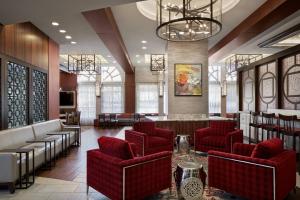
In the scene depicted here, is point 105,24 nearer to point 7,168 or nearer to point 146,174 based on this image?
point 7,168

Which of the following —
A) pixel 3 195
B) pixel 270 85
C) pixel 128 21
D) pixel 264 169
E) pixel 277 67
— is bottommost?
pixel 3 195

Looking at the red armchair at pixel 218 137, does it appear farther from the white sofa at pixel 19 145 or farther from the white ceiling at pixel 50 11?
the white ceiling at pixel 50 11

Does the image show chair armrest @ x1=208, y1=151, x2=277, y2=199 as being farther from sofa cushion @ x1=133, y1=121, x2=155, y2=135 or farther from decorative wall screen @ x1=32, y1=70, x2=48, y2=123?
decorative wall screen @ x1=32, y1=70, x2=48, y2=123

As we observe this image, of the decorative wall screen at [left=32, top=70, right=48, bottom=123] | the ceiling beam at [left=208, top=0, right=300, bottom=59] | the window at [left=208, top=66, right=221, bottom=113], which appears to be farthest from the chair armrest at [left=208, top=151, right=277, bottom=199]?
the window at [left=208, top=66, right=221, bottom=113]

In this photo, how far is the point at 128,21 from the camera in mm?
6223

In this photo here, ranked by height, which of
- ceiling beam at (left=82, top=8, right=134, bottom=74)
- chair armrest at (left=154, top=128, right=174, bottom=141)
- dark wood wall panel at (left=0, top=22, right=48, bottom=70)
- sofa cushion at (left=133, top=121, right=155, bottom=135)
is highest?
ceiling beam at (left=82, top=8, right=134, bottom=74)

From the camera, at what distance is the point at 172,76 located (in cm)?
791

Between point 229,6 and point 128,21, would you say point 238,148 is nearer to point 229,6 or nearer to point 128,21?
point 229,6

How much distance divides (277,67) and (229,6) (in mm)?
2891

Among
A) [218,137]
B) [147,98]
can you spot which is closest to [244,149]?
[218,137]

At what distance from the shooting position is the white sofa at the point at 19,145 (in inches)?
143

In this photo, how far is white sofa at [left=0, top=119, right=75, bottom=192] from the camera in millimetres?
3629

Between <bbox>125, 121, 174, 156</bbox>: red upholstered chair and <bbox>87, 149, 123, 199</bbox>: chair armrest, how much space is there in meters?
2.08

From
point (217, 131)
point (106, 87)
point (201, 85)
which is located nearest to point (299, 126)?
point (217, 131)
